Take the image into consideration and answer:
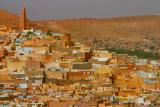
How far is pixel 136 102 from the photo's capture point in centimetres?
3020

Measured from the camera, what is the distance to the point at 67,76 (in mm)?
36812

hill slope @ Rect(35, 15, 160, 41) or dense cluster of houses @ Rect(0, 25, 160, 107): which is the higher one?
dense cluster of houses @ Rect(0, 25, 160, 107)

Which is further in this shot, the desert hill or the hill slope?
the hill slope

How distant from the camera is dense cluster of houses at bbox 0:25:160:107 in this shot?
3061 centimetres

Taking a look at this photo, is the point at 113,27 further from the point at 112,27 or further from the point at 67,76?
the point at 67,76

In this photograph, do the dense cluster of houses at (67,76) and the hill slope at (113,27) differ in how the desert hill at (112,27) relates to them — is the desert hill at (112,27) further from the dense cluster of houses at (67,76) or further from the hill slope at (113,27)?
the dense cluster of houses at (67,76)

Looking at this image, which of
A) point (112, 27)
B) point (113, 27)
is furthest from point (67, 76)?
point (113, 27)

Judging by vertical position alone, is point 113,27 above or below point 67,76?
below

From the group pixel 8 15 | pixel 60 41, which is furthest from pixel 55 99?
pixel 8 15

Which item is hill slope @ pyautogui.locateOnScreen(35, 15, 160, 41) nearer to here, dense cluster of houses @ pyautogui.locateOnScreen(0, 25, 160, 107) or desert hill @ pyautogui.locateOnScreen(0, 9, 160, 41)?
desert hill @ pyautogui.locateOnScreen(0, 9, 160, 41)

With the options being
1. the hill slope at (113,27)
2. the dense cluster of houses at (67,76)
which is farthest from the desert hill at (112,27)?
the dense cluster of houses at (67,76)

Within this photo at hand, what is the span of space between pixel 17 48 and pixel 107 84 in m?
11.2

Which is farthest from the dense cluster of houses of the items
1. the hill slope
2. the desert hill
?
the hill slope

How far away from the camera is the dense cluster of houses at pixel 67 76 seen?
3061 cm
